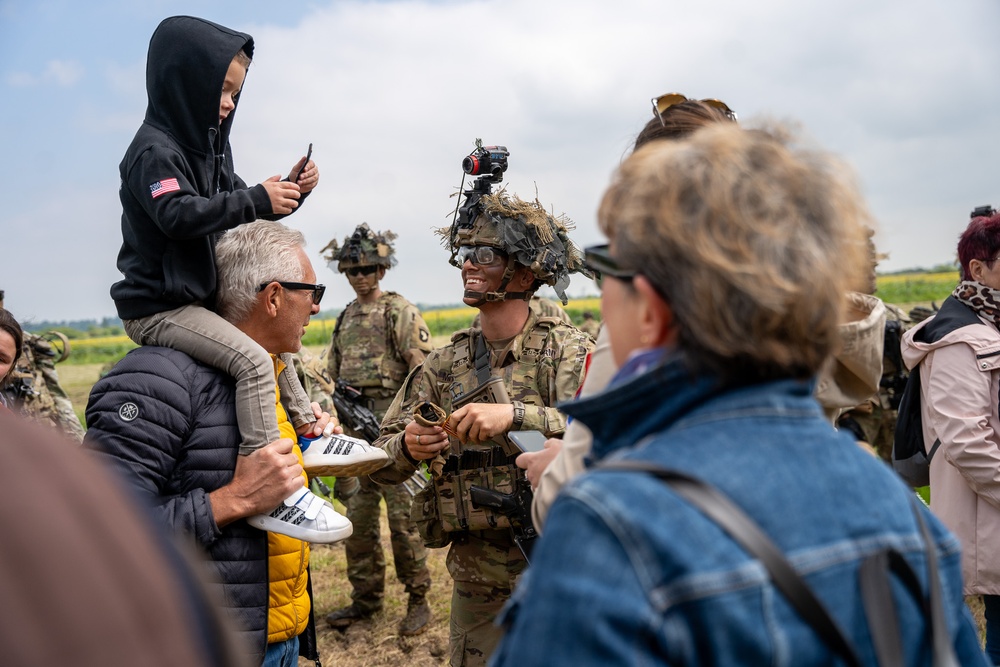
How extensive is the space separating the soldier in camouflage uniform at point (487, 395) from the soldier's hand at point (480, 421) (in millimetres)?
10

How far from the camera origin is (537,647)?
1171mm

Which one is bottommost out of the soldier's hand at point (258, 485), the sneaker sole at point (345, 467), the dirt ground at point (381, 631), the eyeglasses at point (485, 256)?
the dirt ground at point (381, 631)

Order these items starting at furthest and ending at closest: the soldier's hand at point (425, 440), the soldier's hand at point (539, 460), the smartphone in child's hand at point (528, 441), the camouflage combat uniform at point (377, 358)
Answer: the camouflage combat uniform at point (377, 358)
the soldier's hand at point (425, 440)
the smartphone in child's hand at point (528, 441)
the soldier's hand at point (539, 460)

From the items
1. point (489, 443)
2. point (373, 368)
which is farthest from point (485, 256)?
point (373, 368)

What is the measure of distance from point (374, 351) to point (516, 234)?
4869mm

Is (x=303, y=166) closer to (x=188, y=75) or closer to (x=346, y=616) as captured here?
(x=188, y=75)

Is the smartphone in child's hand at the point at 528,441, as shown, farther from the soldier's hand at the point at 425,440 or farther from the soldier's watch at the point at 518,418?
the soldier's hand at the point at 425,440

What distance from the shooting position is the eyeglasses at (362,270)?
9188 millimetres

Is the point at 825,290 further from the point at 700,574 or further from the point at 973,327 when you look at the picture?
the point at 973,327

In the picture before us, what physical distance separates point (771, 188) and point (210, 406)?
2.19 metres

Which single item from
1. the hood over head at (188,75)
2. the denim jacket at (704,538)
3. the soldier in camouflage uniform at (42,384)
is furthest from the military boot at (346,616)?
the denim jacket at (704,538)

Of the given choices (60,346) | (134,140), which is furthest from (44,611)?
(60,346)

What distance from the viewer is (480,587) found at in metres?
3.90

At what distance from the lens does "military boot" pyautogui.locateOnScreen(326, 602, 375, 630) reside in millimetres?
7062
